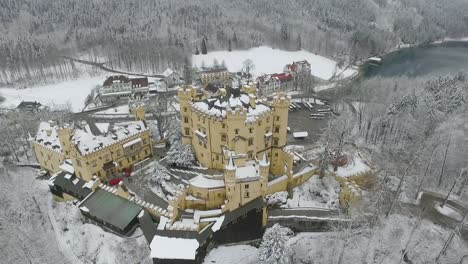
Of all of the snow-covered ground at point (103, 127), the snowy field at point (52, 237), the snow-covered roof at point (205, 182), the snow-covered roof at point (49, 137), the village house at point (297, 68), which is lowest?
the snowy field at point (52, 237)

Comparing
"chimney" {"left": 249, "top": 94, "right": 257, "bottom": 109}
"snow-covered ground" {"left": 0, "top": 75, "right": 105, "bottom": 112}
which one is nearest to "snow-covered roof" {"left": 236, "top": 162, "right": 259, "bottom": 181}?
"chimney" {"left": 249, "top": 94, "right": 257, "bottom": 109}

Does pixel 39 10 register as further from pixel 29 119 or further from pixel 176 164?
pixel 176 164

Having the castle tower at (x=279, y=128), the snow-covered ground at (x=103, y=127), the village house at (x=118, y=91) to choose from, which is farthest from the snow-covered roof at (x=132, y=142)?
the village house at (x=118, y=91)

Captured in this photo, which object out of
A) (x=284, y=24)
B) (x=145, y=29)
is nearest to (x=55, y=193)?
(x=145, y=29)

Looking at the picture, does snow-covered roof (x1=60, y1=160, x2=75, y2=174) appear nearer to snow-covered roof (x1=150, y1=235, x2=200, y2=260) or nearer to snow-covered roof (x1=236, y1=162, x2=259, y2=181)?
snow-covered roof (x1=150, y1=235, x2=200, y2=260)

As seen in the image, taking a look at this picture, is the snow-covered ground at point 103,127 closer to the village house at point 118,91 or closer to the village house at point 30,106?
the village house at point 118,91

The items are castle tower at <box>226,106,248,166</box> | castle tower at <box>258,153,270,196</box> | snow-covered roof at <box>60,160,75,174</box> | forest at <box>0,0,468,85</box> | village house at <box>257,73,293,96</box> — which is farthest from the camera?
forest at <box>0,0,468,85</box>

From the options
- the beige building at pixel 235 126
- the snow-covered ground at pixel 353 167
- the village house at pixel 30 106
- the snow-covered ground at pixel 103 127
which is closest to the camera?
the beige building at pixel 235 126
